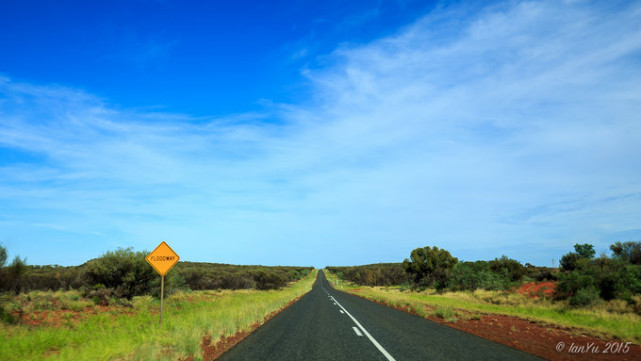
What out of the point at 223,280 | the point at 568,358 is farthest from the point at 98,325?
the point at 223,280

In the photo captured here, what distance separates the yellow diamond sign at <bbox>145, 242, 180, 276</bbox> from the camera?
14.2 meters

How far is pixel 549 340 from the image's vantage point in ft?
36.1

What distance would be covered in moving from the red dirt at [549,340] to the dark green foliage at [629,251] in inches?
702

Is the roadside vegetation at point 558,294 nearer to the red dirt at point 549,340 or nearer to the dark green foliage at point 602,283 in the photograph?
the dark green foliage at point 602,283

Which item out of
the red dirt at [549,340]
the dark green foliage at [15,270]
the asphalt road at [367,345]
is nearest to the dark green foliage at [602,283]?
the red dirt at [549,340]

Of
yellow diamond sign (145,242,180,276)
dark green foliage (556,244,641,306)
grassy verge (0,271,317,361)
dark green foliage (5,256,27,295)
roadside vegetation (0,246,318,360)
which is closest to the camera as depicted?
grassy verge (0,271,317,361)

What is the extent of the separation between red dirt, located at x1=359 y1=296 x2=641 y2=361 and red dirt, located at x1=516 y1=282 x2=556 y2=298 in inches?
540

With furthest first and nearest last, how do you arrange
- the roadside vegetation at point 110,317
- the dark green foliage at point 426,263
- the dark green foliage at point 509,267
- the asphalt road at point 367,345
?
1. the dark green foliage at point 426,263
2. the dark green foliage at point 509,267
3. the roadside vegetation at point 110,317
4. the asphalt road at point 367,345

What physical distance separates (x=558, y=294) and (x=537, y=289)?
250 inches

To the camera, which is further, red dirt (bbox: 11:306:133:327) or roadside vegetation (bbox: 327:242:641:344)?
roadside vegetation (bbox: 327:242:641:344)

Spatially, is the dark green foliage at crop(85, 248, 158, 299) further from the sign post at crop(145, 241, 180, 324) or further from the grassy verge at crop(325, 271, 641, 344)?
the grassy verge at crop(325, 271, 641, 344)

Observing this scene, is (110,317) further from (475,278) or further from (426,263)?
(426,263)

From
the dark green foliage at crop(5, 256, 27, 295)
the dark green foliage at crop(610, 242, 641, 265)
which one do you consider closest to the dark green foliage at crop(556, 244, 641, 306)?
the dark green foliage at crop(610, 242, 641, 265)

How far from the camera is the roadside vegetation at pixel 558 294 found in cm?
1669
